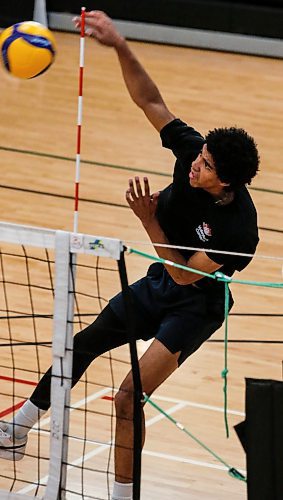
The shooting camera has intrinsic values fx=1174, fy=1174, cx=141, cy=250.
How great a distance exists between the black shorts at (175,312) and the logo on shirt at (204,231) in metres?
0.32

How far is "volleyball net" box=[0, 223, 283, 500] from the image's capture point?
18.0 ft

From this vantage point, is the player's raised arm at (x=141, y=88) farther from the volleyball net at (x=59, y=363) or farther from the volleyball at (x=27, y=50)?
the volleyball net at (x=59, y=363)

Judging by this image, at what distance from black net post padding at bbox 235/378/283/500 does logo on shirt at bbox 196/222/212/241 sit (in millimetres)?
1235

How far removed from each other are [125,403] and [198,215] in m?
1.07

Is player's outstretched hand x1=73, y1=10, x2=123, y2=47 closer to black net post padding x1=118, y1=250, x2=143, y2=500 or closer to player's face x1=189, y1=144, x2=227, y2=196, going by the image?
player's face x1=189, y1=144, x2=227, y2=196

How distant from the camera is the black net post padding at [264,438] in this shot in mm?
5109

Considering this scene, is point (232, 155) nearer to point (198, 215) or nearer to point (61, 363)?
point (198, 215)

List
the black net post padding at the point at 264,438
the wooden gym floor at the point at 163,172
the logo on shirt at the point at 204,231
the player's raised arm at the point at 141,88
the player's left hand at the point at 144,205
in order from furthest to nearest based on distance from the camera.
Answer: the wooden gym floor at the point at 163,172
the player's raised arm at the point at 141,88
the logo on shirt at the point at 204,231
the player's left hand at the point at 144,205
the black net post padding at the point at 264,438

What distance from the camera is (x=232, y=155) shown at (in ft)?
19.7

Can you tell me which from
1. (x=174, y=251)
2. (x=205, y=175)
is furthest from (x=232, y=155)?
(x=174, y=251)

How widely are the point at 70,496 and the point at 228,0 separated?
12.9 metres

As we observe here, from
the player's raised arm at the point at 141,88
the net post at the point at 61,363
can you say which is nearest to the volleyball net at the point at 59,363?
the net post at the point at 61,363

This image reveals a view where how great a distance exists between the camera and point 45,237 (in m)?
5.48

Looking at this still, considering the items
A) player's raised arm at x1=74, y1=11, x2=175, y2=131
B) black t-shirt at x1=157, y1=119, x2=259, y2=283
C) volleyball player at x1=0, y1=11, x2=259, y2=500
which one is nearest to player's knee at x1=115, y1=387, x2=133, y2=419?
volleyball player at x1=0, y1=11, x2=259, y2=500
